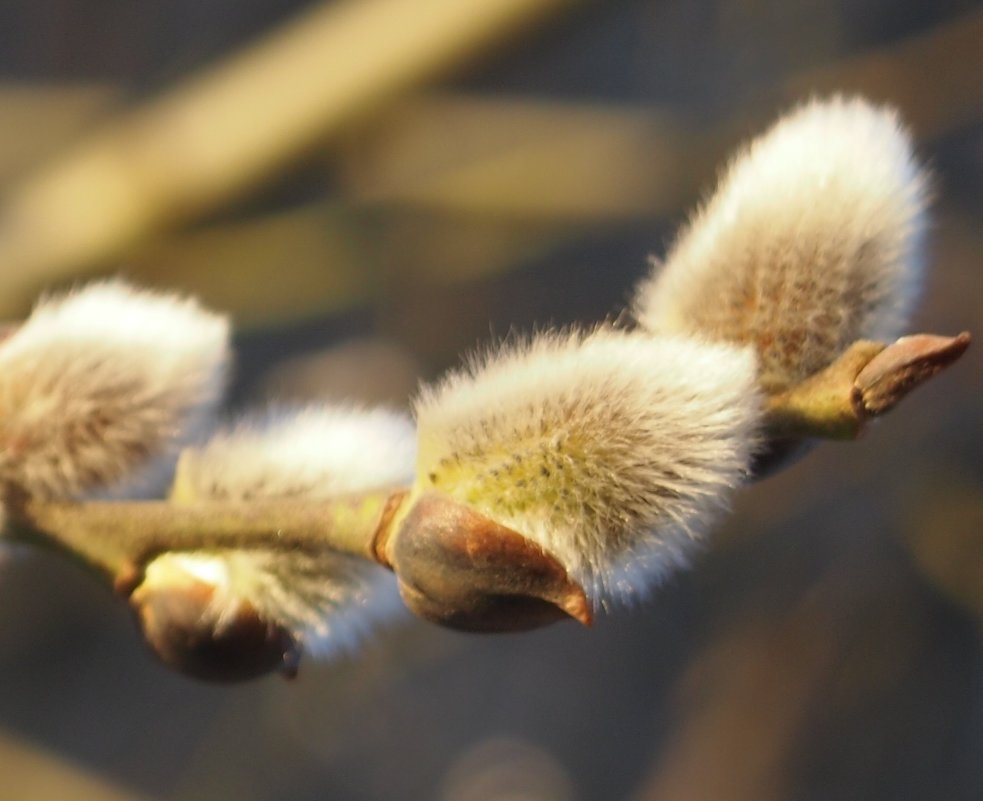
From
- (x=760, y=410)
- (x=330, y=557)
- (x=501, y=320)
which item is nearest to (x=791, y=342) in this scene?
(x=760, y=410)

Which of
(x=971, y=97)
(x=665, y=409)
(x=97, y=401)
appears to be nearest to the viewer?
(x=665, y=409)

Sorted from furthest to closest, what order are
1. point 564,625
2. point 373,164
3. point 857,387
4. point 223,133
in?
point 564,625, point 373,164, point 223,133, point 857,387

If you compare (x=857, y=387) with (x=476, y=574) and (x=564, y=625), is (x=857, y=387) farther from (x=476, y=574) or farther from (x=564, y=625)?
(x=564, y=625)

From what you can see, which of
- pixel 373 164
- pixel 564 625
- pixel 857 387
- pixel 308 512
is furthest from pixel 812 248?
pixel 564 625

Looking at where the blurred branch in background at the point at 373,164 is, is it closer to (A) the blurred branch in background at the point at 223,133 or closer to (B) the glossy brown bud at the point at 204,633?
(A) the blurred branch in background at the point at 223,133

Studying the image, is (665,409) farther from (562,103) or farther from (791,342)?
(562,103)

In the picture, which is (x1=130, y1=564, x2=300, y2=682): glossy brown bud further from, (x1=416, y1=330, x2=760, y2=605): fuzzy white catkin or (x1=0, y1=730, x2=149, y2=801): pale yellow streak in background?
(x1=0, y1=730, x2=149, y2=801): pale yellow streak in background

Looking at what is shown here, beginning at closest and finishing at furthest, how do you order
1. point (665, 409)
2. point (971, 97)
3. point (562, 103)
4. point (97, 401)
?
point (665, 409) < point (97, 401) < point (971, 97) < point (562, 103)
